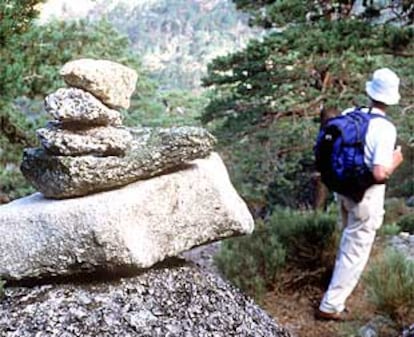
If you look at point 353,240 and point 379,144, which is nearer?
point 379,144

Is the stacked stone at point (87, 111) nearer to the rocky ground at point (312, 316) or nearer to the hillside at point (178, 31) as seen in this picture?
the rocky ground at point (312, 316)

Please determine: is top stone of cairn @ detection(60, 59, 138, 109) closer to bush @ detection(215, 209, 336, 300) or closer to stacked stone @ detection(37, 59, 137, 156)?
stacked stone @ detection(37, 59, 137, 156)

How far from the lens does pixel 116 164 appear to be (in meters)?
3.55

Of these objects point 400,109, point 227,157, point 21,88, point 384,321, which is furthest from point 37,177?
point 227,157

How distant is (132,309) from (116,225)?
1.57 feet

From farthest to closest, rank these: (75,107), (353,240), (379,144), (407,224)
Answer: (407,224)
(353,240)
(379,144)
(75,107)

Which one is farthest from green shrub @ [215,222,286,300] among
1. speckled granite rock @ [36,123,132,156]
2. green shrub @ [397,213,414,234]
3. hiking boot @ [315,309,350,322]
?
green shrub @ [397,213,414,234]

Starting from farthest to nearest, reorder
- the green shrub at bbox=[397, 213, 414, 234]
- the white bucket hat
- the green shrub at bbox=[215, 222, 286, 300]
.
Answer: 1. the green shrub at bbox=[397, 213, 414, 234]
2. the green shrub at bbox=[215, 222, 286, 300]
3. the white bucket hat

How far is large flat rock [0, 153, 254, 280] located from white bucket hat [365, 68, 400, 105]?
1320mm

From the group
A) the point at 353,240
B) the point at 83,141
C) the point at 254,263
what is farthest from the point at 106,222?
the point at 254,263

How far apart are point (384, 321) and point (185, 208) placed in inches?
75.2

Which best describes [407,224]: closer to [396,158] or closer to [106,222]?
[396,158]

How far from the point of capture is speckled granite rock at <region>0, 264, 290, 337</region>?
3.43 meters

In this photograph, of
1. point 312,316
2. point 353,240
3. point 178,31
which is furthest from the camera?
point 178,31
